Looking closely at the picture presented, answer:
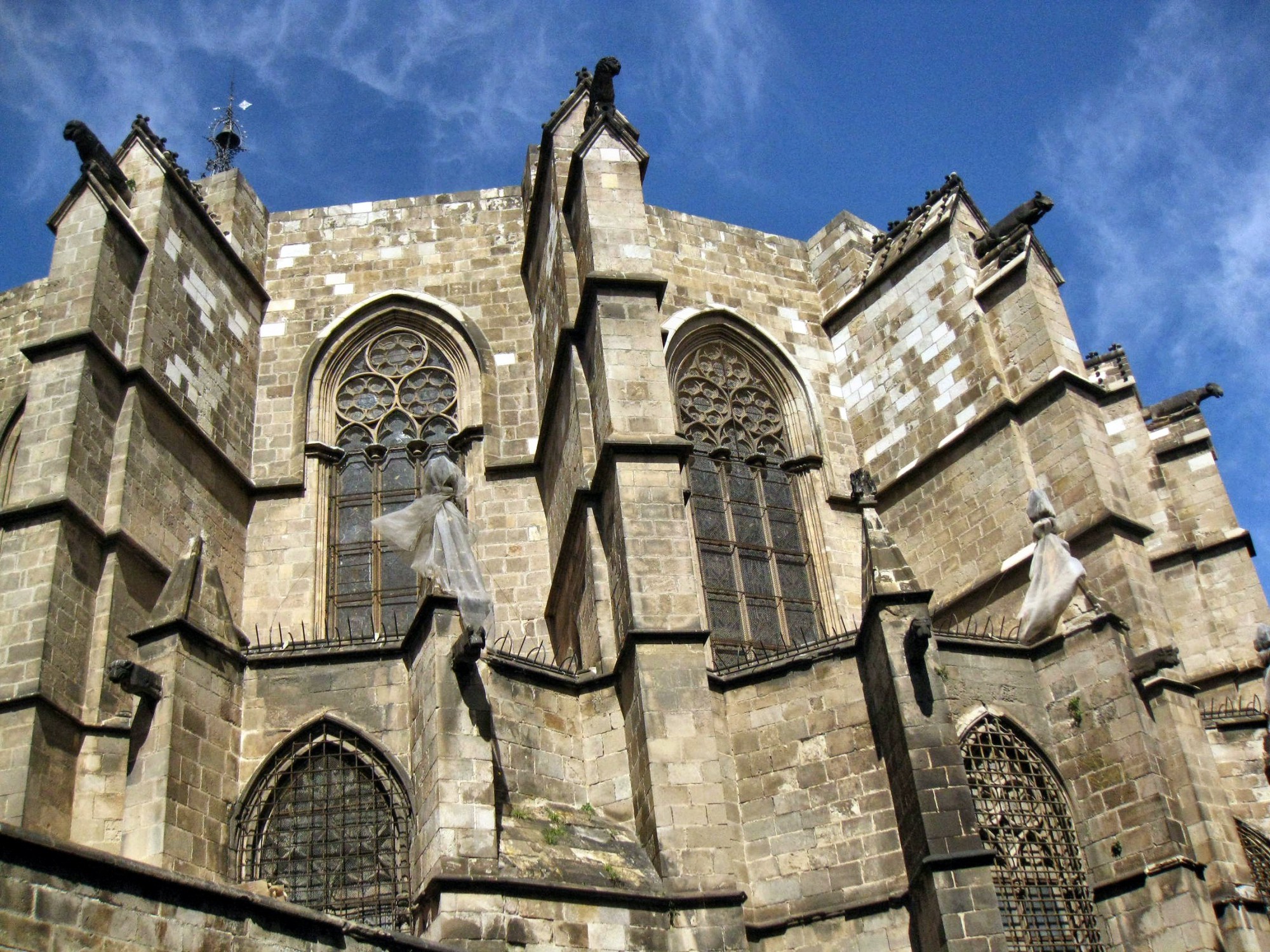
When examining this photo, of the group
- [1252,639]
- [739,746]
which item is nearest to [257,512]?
[739,746]

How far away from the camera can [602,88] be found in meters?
16.8

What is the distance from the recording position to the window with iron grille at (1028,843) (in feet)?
39.4

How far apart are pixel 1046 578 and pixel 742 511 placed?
4298mm

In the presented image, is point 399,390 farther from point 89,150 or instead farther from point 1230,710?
point 1230,710

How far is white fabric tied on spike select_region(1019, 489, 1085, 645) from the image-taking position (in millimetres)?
13453

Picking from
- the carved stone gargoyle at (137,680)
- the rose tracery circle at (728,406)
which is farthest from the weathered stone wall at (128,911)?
the rose tracery circle at (728,406)

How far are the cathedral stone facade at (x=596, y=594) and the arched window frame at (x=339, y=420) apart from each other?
0.17 ft

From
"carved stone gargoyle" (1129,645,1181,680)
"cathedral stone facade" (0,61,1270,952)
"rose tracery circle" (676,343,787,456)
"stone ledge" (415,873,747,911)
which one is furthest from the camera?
"rose tracery circle" (676,343,787,456)

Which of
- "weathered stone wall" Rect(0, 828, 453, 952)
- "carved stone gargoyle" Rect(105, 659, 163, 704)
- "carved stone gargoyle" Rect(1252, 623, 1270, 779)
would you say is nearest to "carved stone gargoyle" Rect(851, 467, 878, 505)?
"carved stone gargoyle" Rect(1252, 623, 1270, 779)

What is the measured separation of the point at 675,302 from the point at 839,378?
2.47 metres

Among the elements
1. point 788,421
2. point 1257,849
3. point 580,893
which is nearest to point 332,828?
point 580,893

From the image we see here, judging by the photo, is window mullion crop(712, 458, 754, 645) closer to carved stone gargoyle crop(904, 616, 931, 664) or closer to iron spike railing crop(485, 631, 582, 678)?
iron spike railing crop(485, 631, 582, 678)

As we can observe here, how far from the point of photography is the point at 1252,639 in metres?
16.7

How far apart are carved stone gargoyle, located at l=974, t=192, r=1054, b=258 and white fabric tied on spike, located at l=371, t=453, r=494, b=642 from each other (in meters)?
7.93
